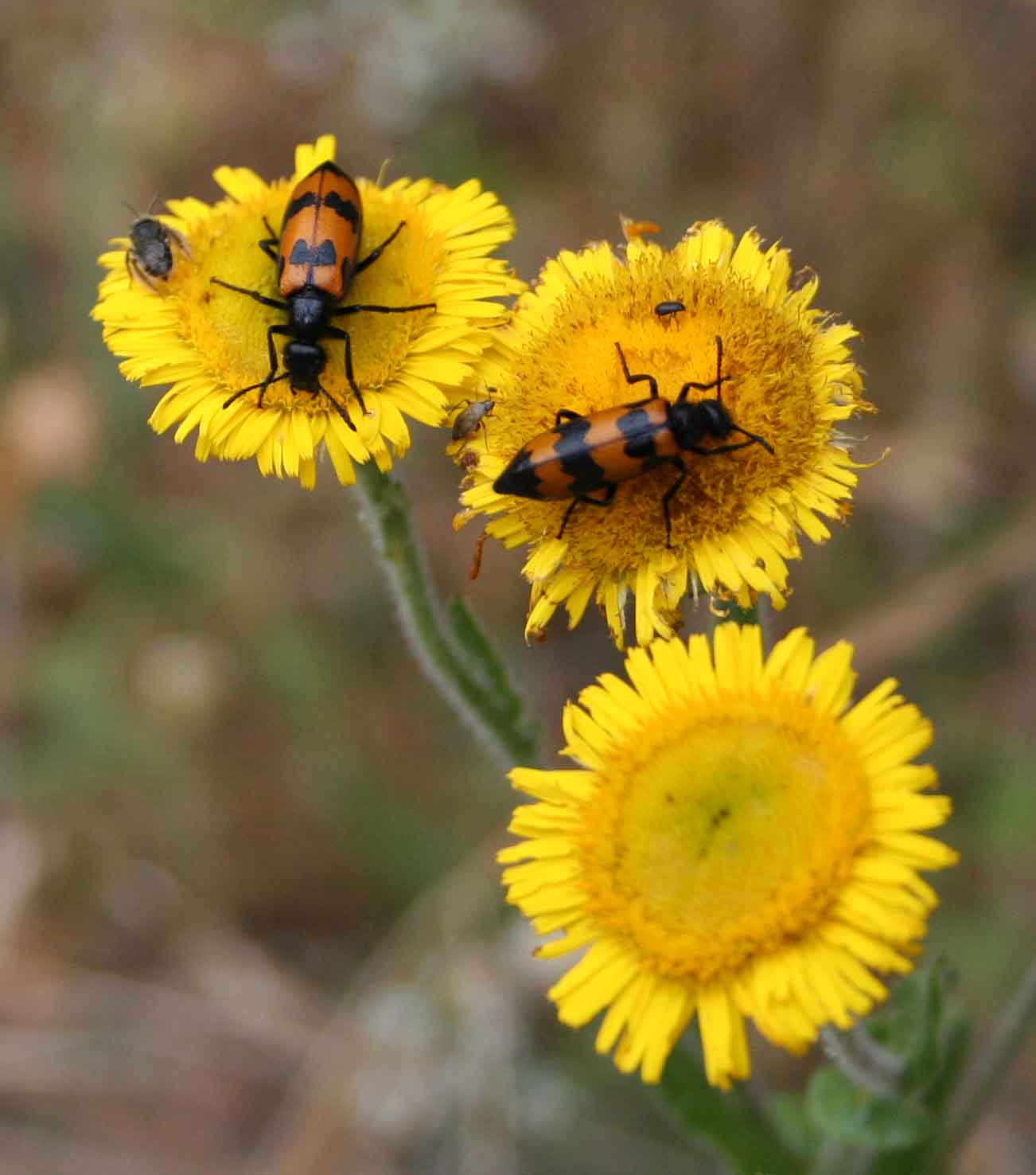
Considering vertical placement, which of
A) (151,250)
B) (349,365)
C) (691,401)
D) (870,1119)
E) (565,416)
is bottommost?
(870,1119)

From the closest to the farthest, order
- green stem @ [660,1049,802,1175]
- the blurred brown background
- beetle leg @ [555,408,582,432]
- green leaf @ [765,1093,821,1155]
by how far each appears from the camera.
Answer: beetle leg @ [555,408,582,432], green stem @ [660,1049,802,1175], green leaf @ [765,1093,821,1155], the blurred brown background

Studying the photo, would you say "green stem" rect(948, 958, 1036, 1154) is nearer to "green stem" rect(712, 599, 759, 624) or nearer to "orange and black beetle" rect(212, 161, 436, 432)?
"green stem" rect(712, 599, 759, 624)

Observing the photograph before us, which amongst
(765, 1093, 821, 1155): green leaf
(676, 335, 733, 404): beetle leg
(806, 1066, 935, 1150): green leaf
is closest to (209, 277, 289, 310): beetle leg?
(676, 335, 733, 404): beetle leg

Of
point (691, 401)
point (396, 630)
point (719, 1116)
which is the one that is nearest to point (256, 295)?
point (691, 401)

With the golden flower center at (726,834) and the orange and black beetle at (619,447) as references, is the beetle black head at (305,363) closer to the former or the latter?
the orange and black beetle at (619,447)

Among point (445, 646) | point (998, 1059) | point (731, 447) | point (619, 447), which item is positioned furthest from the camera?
point (998, 1059)

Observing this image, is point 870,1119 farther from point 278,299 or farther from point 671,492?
point 278,299
